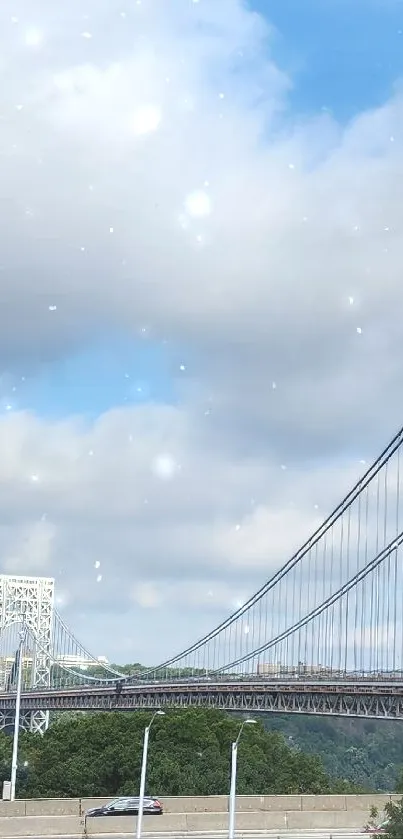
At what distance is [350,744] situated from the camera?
182 meters

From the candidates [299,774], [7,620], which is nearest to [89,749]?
[299,774]

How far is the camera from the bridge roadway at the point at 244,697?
227 ft

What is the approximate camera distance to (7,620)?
6777 inches

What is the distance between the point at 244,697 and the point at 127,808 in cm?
4991

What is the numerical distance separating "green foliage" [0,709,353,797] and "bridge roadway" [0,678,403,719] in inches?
178

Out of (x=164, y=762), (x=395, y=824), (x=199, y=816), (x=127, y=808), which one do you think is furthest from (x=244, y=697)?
(x=395, y=824)

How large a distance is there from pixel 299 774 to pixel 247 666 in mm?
38822

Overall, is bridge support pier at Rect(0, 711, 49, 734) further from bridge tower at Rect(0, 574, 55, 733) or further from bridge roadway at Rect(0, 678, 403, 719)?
bridge tower at Rect(0, 574, 55, 733)

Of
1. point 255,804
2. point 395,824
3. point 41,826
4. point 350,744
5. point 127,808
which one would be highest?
point 395,824

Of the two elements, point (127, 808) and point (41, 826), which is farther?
point (127, 808)

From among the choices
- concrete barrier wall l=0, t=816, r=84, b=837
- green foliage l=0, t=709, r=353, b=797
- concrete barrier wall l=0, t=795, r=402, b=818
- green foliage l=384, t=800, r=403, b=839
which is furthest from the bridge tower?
green foliage l=384, t=800, r=403, b=839

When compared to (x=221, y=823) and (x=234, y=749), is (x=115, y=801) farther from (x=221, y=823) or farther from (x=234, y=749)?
(x=234, y=749)

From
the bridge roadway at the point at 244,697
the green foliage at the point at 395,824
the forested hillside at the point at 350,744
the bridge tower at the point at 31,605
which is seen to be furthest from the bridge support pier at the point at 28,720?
the green foliage at the point at 395,824

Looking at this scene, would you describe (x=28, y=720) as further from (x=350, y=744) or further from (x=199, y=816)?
(x=199, y=816)
